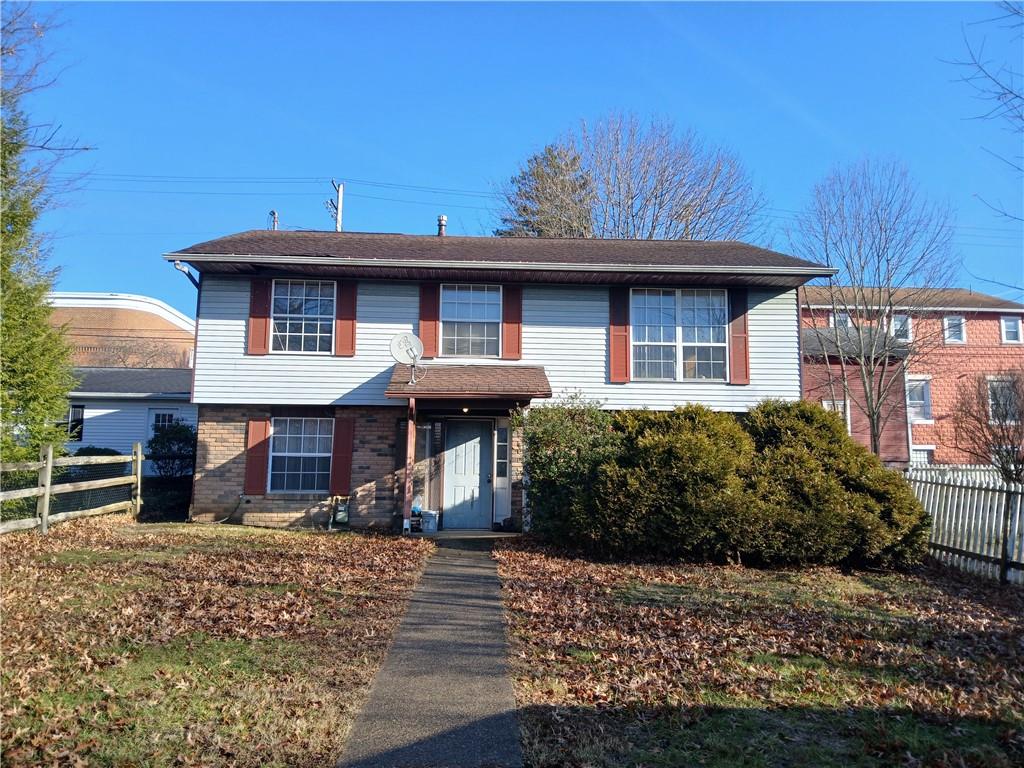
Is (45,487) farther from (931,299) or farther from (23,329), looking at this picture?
(931,299)

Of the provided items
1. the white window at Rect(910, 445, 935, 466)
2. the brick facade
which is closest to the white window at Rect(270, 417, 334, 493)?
→ the brick facade

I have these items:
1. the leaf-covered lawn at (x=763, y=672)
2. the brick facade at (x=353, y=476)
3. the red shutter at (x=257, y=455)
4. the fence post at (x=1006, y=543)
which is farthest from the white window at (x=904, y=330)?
the red shutter at (x=257, y=455)

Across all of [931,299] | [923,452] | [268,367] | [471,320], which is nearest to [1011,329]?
[923,452]

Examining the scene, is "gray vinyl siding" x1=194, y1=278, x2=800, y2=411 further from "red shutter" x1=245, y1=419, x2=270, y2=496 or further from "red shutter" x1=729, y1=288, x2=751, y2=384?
"red shutter" x1=245, y1=419, x2=270, y2=496

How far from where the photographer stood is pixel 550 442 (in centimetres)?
1138

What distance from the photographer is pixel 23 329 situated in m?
11.4

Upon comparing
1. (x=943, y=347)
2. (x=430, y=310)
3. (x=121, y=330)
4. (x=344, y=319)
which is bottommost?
(x=344, y=319)

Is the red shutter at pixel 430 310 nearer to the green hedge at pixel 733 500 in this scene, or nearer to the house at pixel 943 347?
the green hedge at pixel 733 500

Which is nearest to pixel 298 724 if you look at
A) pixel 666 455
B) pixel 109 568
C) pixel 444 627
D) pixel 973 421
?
pixel 444 627

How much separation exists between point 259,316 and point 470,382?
4617 mm

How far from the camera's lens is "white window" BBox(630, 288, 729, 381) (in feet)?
46.1

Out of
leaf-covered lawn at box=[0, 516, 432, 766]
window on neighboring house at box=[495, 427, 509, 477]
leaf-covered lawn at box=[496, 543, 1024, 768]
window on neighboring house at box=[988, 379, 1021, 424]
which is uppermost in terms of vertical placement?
window on neighboring house at box=[988, 379, 1021, 424]

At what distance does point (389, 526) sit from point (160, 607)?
272 inches

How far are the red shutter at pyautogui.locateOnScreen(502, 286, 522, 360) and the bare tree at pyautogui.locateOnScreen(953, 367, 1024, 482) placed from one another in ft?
38.7
